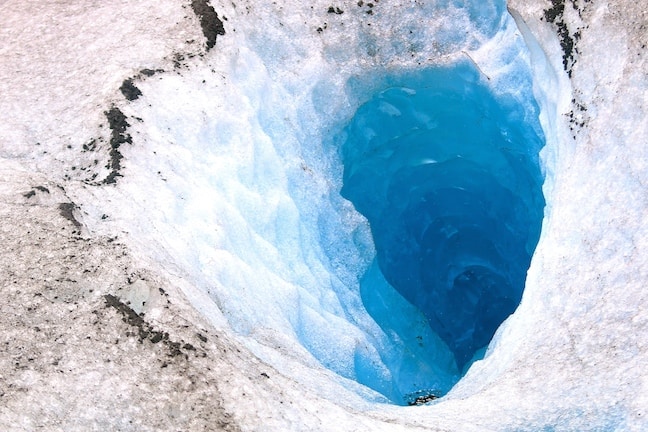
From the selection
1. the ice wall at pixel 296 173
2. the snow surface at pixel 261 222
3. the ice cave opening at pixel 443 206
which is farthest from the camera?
the ice cave opening at pixel 443 206

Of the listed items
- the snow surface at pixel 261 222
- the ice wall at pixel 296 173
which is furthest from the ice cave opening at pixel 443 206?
the snow surface at pixel 261 222

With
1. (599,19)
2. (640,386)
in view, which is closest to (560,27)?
(599,19)

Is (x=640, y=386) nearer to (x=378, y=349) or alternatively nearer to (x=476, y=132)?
(x=378, y=349)

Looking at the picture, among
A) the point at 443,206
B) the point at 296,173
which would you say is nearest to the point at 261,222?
the point at 296,173

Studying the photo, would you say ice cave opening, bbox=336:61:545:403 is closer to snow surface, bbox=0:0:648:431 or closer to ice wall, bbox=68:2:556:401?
ice wall, bbox=68:2:556:401

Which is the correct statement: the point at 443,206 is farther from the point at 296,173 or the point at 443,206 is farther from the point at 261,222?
the point at 261,222

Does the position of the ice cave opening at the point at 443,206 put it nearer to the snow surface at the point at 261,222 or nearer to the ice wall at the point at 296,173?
the ice wall at the point at 296,173
